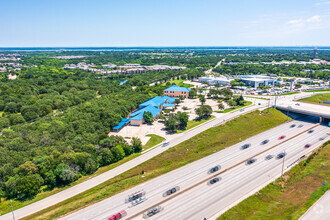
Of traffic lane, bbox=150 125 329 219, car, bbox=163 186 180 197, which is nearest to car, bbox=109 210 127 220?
traffic lane, bbox=150 125 329 219

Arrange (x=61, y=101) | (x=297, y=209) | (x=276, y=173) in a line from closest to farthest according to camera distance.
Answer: (x=297, y=209), (x=276, y=173), (x=61, y=101)

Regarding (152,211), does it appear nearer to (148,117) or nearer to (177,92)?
(148,117)

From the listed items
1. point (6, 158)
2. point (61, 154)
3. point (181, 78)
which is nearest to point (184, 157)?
point (61, 154)

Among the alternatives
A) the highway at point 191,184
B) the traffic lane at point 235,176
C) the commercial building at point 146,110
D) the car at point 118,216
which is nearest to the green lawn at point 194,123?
the commercial building at point 146,110

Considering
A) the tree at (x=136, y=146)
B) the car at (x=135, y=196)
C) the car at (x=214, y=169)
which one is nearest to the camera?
the car at (x=135, y=196)

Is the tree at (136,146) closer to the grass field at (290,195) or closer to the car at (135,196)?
the car at (135,196)

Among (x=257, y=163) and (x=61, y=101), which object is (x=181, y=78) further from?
(x=257, y=163)
